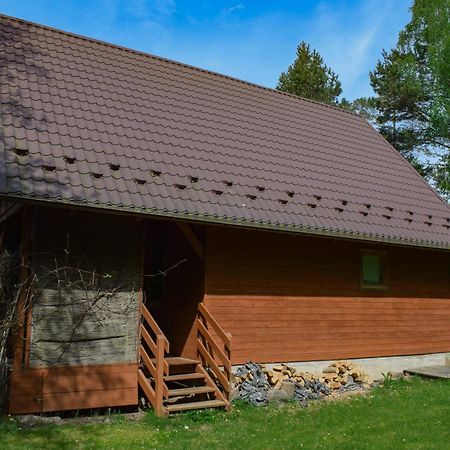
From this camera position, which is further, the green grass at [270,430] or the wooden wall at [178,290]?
the wooden wall at [178,290]

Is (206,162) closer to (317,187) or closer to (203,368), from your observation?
(317,187)

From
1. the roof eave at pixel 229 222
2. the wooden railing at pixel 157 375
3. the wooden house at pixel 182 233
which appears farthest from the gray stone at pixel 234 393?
the roof eave at pixel 229 222

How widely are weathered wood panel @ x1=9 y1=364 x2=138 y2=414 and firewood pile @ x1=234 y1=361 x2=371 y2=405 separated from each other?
1.84 metres

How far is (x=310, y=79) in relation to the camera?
1256 inches

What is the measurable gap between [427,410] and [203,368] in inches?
133

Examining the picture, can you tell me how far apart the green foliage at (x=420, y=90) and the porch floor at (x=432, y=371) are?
14197 mm

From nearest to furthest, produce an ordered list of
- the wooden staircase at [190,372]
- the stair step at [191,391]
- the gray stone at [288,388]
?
the wooden staircase at [190,372]
the stair step at [191,391]
the gray stone at [288,388]

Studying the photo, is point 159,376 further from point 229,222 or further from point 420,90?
point 420,90

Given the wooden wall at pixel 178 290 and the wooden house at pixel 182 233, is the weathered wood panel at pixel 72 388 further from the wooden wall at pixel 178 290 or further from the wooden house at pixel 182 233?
the wooden wall at pixel 178 290

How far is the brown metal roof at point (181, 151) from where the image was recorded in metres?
7.45

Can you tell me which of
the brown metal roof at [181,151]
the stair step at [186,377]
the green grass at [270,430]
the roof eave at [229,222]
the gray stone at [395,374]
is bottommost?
the green grass at [270,430]

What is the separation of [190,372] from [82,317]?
7.10 feet

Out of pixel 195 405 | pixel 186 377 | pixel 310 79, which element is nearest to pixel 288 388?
pixel 186 377

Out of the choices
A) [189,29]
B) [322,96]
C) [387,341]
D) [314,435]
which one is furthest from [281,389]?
[322,96]
